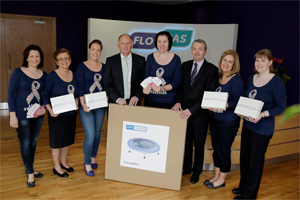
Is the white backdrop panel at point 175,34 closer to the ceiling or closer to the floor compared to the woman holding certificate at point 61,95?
closer to the ceiling

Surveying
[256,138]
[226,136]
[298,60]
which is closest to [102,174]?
[226,136]

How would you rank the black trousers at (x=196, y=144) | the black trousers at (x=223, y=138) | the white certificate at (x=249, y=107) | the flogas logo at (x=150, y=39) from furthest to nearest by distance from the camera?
the flogas logo at (x=150, y=39) → the black trousers at (x=196, y=144) → the black trousers at (x=223, y=138) → the white certificate at (x=249, y=107)

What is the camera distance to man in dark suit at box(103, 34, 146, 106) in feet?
9.41

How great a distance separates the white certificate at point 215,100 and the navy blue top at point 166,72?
0.38m

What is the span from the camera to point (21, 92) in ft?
8.50

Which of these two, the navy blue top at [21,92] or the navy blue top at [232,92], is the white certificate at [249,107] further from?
the navy blue top at [21,92]

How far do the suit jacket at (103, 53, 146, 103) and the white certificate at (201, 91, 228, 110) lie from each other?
75cm

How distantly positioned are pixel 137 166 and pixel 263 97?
1.47m

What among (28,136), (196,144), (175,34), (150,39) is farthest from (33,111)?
(175,34)

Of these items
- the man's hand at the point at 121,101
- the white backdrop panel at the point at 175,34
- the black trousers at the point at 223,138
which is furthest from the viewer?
the white backdrop panel at the point at 175,34

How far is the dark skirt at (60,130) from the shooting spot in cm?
289

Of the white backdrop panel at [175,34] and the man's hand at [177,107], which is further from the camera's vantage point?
the white backdrop panel at [175,34]

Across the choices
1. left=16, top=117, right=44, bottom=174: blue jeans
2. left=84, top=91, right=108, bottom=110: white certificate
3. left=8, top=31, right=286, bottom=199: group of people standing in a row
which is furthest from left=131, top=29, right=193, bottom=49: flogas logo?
left=16, top=117, right=44, bottom=174: blue jeans

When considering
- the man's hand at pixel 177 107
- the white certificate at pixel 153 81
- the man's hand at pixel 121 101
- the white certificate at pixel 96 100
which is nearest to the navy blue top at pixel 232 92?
the man's hand at pixel 177 107
